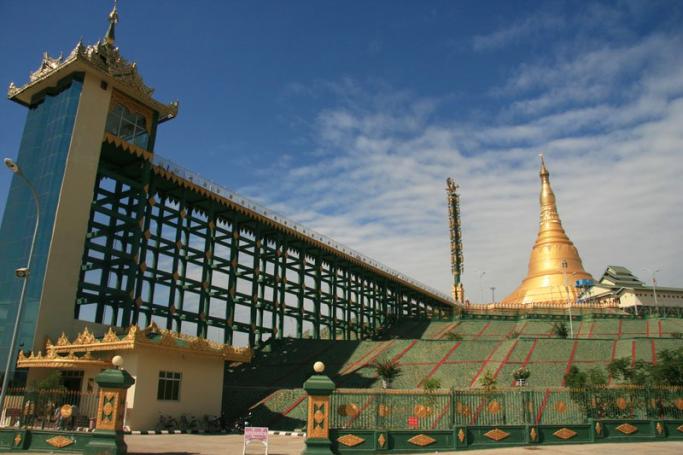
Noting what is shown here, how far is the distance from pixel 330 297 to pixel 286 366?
20757 mm

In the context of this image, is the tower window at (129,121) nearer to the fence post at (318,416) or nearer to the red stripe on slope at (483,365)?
the red stripe on slope at (483,365)

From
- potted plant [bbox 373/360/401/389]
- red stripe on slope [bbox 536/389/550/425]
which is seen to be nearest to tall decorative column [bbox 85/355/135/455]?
red stripe on slope [bbox 536/389/550/425]

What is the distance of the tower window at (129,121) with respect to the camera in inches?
1654

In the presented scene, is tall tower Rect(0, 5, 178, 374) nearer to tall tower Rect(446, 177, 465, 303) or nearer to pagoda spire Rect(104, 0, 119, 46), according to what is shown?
pagoda spire Rect(104, 0, 119, 46)

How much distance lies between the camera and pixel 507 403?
65.6ft

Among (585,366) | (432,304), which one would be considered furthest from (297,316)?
(432,304)

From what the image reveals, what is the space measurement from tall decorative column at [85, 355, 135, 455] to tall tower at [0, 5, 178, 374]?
1907 centimetres

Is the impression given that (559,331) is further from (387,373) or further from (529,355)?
(387,373)

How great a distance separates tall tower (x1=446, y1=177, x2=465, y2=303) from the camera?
98.9 metres

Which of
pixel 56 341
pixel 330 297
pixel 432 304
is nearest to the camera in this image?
pixel 56 341

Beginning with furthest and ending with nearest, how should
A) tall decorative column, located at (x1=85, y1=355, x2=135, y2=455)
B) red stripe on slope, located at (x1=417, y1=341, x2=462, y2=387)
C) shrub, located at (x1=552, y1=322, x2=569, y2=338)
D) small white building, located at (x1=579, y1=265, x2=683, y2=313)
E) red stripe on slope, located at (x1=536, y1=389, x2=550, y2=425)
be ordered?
small white building, located at (x1=579, y1=265, x2=683, y2=313), shrub, located at (x1=552, y1=322, x2=569, y2=338), red stripe on slope, located at (x1=417, y1=341, x2=462, y2=387), red stripe on slope, located at (x1=536, y1=389, x2=550, y2=425), tall decorative column, located at (x1=85, y1=355, x2=135, y2=455)

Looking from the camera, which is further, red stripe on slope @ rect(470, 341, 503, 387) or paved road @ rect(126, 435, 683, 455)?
red stripe on slope @ rect(470, 341, 503, 387)

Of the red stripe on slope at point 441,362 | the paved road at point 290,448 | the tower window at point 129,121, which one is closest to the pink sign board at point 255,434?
the paved road at point 290,448

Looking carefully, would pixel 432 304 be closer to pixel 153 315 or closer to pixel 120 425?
pixel 153 315
